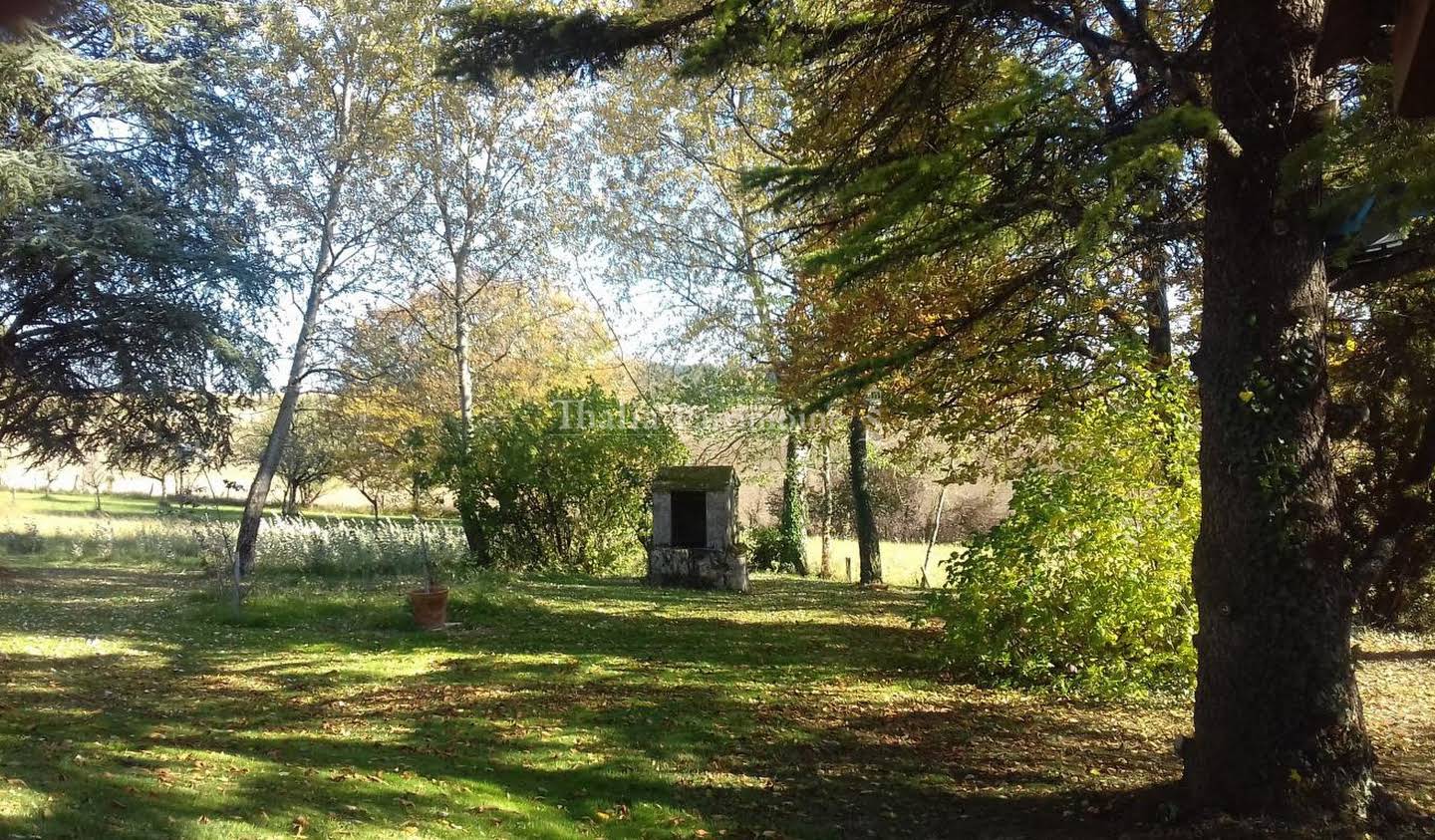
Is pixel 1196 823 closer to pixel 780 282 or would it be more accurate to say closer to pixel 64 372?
pixel 780 282

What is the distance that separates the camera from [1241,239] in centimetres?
466

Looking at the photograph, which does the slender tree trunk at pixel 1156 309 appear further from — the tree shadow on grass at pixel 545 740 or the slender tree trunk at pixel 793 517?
the slender tree trunk at pixel 793 517

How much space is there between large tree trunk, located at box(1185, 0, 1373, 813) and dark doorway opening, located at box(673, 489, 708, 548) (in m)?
11.3

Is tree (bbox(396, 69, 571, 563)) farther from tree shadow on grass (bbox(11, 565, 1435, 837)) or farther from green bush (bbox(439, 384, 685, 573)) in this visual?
tree shadow on grass (bbox(11, 565, 1435, 837))

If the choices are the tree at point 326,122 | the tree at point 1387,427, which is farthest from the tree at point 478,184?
the tree at point 1387,427

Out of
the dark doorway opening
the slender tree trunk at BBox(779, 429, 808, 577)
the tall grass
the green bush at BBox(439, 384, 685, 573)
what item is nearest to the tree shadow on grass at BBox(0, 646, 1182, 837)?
the dark doorway opening

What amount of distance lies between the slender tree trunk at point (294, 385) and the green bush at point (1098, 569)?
1393 centimetres

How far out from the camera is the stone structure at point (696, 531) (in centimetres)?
1496

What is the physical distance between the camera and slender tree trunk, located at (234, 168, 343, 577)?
17.3 meters

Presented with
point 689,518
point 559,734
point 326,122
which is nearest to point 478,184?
point 326,122

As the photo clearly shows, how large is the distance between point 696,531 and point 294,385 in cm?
851

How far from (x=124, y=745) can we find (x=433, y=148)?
17.9 meters

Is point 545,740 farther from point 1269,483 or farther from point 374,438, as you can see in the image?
point 374,438

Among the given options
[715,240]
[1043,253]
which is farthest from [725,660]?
[715,240]
